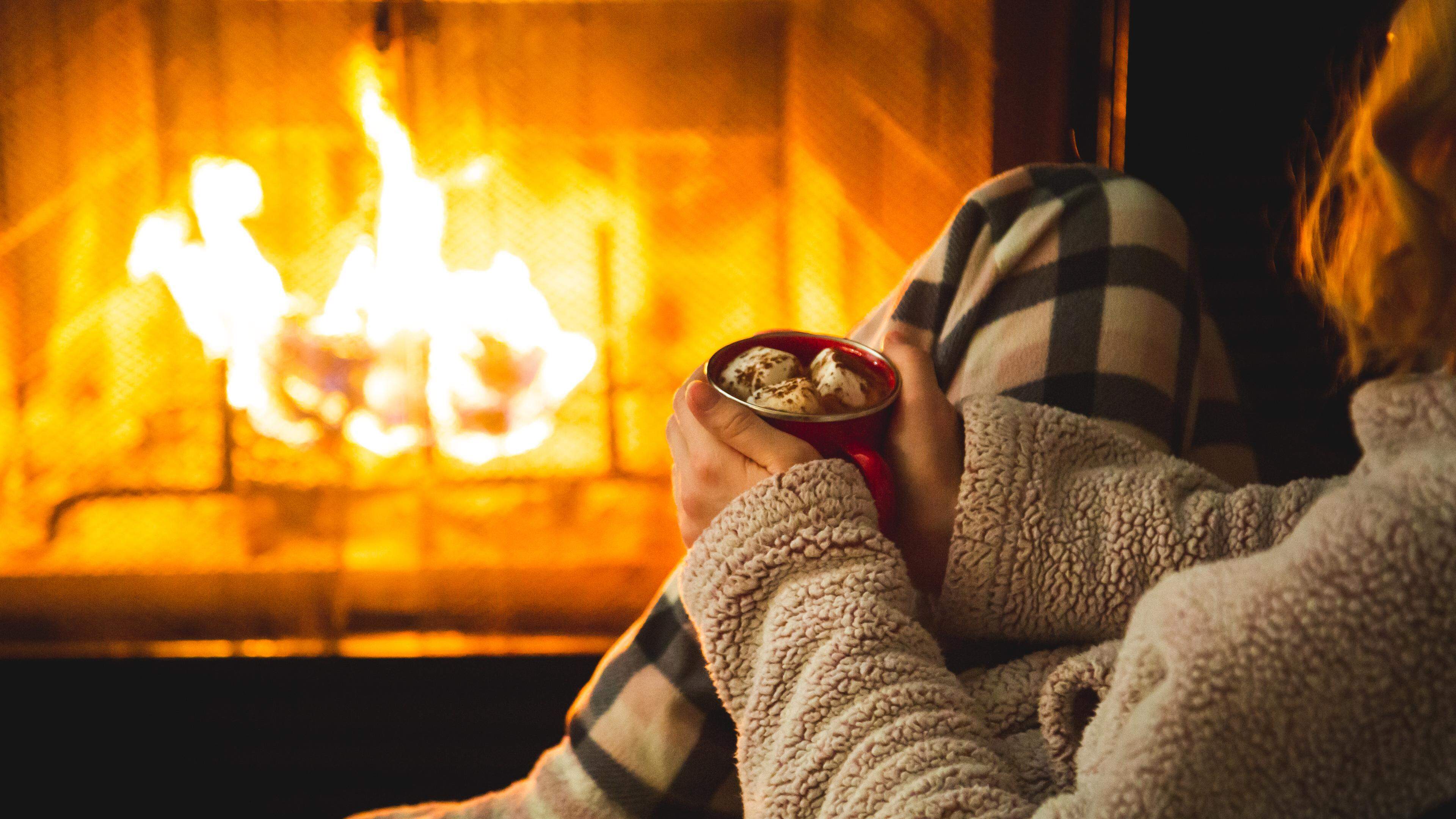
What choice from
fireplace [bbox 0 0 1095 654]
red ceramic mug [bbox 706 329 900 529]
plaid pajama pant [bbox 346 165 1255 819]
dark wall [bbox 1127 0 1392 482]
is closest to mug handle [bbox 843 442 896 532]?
red ceramic mug [bbox 706 329 900 529]

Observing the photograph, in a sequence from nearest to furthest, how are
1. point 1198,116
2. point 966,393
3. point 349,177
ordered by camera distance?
point 966,393
point 1198,116
point 349,177

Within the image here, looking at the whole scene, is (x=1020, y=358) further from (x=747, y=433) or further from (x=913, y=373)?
(x=747, y=433)

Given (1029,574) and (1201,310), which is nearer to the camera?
(1029,574)

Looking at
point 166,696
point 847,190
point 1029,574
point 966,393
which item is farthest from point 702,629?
point 166,696

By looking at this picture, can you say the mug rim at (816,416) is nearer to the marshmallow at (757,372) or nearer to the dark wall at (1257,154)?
the marshmallow at (757,372)

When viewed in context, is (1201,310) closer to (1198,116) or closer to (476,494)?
(1198,116)

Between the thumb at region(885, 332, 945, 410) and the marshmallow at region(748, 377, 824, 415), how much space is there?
5cm

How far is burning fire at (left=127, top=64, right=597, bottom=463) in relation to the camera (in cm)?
119

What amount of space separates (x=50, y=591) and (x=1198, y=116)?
1489mm

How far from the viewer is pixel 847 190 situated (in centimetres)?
119

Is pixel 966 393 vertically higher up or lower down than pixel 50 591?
higher up

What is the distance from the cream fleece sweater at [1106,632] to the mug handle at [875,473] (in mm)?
20

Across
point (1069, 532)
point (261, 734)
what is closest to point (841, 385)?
point (1069, 532)

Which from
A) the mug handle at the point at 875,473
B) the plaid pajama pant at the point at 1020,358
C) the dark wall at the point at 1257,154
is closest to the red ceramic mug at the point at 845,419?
the mug handle at the point at 875,473
